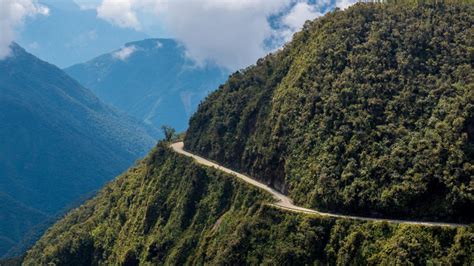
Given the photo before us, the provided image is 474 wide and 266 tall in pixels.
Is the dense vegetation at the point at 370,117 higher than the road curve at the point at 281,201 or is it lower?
higher

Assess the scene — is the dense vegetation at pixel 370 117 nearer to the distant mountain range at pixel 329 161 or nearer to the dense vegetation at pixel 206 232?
the distant mountain range at pixel 329 161

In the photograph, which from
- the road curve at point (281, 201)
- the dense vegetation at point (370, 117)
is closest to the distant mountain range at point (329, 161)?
the dense vegetation at point (370, 117)

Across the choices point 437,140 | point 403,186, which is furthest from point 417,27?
point 403,186

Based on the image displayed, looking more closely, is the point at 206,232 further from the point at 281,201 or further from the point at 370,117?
the point at 370,117

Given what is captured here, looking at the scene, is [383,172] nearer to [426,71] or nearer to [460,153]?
[460,153]

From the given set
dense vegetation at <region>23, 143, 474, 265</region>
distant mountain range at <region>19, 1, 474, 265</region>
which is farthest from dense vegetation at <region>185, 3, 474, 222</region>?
dense vegetation at <region>23, 143, 474, 265</region>

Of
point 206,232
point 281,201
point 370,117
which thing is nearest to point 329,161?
point 370,117

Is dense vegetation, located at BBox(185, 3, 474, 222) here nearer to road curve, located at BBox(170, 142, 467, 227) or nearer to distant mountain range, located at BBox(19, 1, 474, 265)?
distant mountain range, located at BBox(19, 1, 474, 265)
